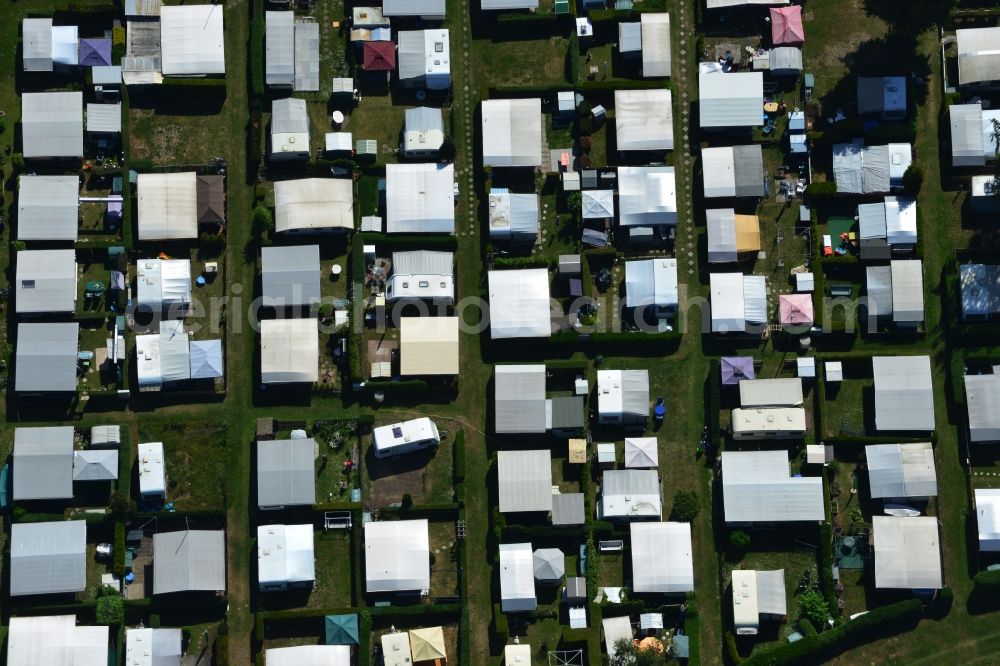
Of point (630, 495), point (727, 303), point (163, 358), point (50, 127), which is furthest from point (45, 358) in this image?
point (727, 303)

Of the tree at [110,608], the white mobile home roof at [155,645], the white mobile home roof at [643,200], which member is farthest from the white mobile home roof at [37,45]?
the white mobile home roof at [643,200]

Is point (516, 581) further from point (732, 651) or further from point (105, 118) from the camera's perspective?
point (105, 118)

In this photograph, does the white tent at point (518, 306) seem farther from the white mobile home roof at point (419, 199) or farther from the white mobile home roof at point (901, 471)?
the white mobile home roof at point (901, 471)

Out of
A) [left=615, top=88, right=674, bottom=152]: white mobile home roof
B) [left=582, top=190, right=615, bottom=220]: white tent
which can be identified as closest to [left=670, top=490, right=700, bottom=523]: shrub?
[left=582, top=190, right=615, bottom=220]: white tent

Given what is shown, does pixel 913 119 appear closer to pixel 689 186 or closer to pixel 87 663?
pixel 689 186

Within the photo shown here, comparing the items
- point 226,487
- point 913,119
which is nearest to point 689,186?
point 913,119

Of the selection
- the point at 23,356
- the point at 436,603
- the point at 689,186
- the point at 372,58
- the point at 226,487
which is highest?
the point at 372,58
